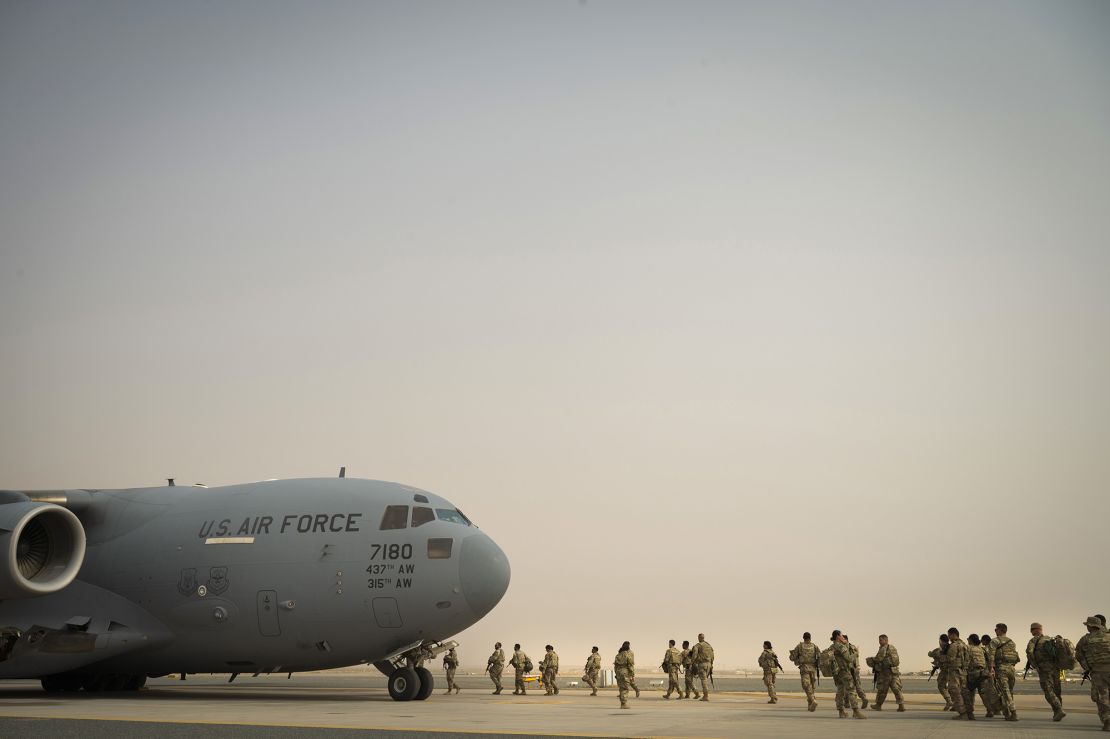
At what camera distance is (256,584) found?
1950cm

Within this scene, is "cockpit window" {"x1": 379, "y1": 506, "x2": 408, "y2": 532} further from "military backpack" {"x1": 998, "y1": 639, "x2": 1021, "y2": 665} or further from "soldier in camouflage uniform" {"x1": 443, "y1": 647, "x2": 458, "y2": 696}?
"military backpack" {"x1": 998, "y1": 639, "x2": 1021, "y2": 665}

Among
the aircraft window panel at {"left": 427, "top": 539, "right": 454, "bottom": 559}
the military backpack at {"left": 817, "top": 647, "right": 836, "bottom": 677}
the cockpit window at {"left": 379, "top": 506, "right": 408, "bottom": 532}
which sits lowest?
the military backpack at {"left": 817, "top": 647, "right": 836, "bottom": 677}

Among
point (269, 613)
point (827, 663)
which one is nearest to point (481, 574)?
point (269, 613)

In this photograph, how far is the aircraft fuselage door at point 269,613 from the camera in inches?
760

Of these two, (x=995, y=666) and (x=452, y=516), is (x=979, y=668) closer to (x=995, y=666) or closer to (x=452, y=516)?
(x=995, y=666)

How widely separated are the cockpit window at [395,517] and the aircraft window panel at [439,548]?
26.4 inches

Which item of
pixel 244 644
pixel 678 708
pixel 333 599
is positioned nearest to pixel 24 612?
pixel 244 644

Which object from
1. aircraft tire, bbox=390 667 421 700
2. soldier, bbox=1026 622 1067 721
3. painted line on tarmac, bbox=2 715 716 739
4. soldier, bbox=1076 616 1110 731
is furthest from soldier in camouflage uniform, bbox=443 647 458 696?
soldier, bbox=1076 616 1110 731

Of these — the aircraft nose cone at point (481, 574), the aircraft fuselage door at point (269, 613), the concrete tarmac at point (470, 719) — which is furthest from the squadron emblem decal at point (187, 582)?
the aircraft nose cone at point (481, 574)

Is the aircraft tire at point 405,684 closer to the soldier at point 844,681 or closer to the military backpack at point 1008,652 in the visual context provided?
the soldier at point 844,681

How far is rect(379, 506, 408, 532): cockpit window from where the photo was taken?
19.2 metres

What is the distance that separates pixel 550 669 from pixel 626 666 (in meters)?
6.16

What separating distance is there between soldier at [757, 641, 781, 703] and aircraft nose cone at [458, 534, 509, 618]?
618cm

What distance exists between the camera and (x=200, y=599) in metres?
19.9
